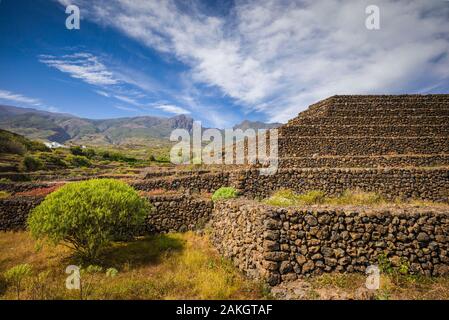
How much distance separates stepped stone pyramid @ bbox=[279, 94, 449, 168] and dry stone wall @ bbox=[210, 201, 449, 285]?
1301 cm

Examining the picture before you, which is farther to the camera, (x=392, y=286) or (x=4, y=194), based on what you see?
(x=4, y=194)

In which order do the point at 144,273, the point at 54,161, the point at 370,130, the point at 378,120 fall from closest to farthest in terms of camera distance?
the point at 144,273 → the point at 370,130 → the point at 378,120 → the point at 54,161

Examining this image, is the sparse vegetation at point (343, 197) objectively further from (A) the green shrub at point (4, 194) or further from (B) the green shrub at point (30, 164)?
(B) the green shrub at point (30, 164)

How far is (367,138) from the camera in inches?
917

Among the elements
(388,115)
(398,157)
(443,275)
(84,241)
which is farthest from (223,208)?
(388,115)

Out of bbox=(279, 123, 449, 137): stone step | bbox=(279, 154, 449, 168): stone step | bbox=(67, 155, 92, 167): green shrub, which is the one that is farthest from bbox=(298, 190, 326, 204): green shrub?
bbox=(67, 155, 92, 167): green shrub

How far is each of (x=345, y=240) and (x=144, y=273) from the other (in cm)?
671

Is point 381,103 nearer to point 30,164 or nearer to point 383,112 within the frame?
point 383,112

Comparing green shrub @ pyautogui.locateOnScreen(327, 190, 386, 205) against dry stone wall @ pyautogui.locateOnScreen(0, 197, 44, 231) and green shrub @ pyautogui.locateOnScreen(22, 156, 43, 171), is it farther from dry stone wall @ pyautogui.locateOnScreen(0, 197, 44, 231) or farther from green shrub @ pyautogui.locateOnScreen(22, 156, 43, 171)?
green shrub @ pyautogui.locateOnScreen(22, 156, 43, 171)

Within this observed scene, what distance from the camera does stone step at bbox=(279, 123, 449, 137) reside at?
23880mm

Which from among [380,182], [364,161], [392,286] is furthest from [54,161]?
[392,286]
